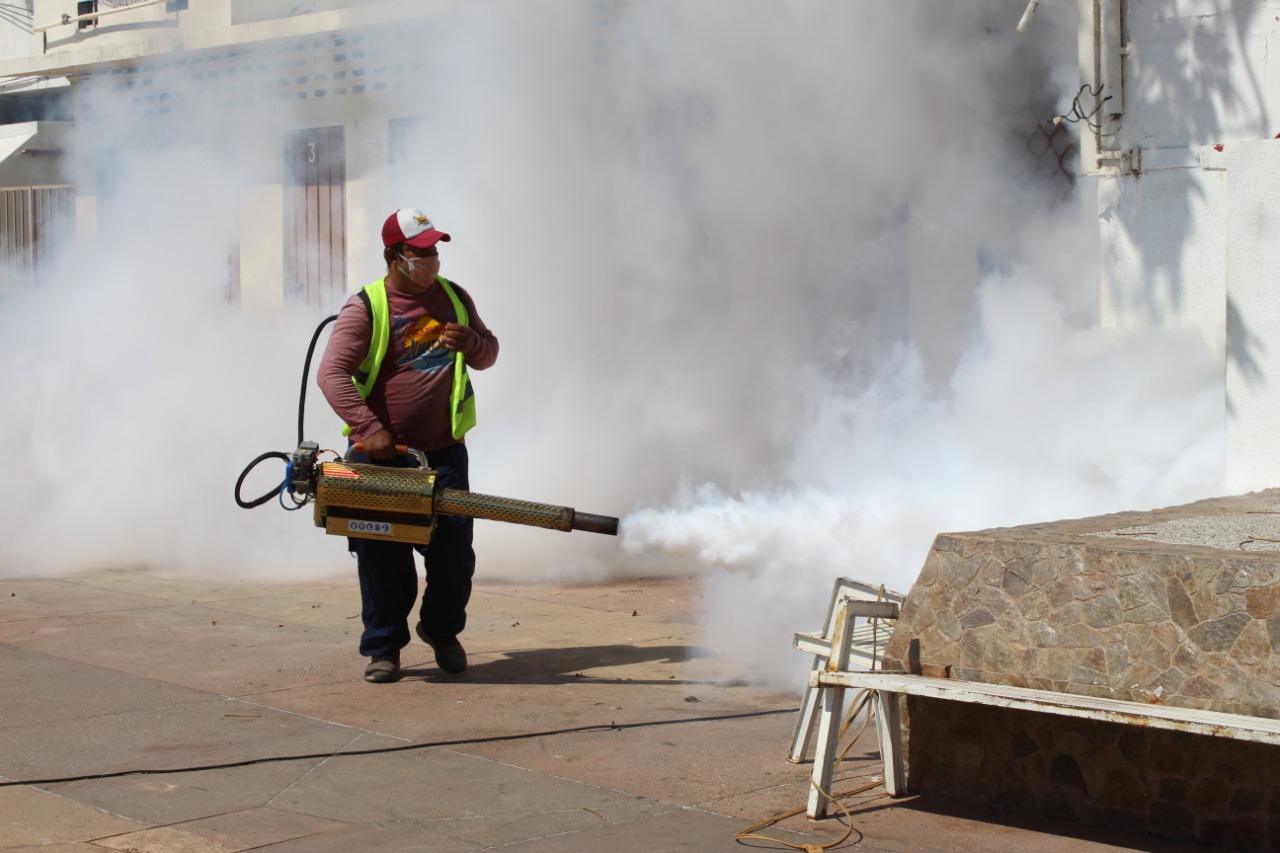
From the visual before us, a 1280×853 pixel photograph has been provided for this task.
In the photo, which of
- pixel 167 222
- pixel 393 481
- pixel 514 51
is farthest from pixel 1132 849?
pixel 167 222

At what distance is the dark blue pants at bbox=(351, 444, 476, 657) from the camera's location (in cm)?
510

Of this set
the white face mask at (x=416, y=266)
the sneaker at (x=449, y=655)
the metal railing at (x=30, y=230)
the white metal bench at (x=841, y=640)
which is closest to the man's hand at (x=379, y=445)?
the white face mask at (x=416, y=266)

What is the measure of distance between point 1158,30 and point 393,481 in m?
3.96

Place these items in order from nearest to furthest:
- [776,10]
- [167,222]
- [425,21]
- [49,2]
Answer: [776,10] < [425,21] < [167,222] < [49,2]

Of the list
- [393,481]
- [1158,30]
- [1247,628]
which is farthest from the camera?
[1158,30]

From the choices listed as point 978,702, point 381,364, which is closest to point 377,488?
point 381,364

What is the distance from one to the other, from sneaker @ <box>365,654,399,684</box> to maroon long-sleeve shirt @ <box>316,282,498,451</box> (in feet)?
2.35

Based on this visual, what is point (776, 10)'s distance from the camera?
782cm

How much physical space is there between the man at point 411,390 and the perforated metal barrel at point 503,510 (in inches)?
14.6

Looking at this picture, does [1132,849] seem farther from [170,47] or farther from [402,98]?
[170,47]

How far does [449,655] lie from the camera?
5.21m

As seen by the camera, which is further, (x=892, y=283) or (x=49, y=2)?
(x=49, y=2)

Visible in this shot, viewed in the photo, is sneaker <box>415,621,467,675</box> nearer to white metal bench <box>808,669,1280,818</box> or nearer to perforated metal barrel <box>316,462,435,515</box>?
perforated metal barrel <box>316,462,435,515</box>

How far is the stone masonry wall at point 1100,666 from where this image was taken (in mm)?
3318
